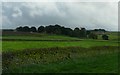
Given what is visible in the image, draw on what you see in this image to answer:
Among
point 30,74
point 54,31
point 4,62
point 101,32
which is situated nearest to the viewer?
point 30,74

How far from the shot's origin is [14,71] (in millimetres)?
15992

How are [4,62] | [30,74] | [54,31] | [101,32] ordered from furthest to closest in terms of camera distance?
[101,32], [54,31], [4,62], [30,74]

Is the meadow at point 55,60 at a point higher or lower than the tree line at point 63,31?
lower

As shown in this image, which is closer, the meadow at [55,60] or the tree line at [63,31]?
the meadow at [55,60]

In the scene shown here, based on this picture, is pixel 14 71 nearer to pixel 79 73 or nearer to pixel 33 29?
pixel 79 73

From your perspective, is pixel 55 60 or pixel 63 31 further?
pixel 63 31

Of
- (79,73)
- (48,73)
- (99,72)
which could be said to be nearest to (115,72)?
(99,72)

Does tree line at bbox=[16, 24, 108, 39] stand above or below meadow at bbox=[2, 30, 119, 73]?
above

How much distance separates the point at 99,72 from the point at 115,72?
0.93m

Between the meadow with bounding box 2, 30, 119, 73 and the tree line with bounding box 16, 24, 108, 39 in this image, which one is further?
the tree line with bounding box 16, 24, 108, 39

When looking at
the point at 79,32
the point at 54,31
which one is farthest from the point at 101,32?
the point at 54,31

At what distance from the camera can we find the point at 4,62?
20.2 metres

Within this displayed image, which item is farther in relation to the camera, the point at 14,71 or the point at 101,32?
the point at 101,32

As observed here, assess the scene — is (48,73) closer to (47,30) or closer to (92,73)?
(92,73)
